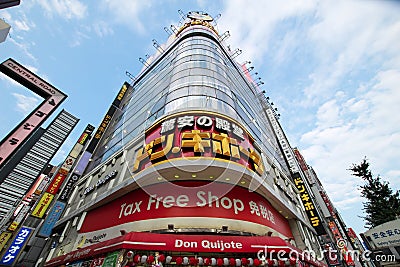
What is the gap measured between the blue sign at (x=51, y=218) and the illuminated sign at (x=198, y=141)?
10086mm

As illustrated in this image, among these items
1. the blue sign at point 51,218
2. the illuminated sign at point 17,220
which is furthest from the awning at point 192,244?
the illuminated sign at point 17,220

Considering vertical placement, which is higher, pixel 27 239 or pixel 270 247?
pixel 27 239

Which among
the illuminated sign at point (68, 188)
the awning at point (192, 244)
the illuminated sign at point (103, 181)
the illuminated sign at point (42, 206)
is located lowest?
the awning at point (192, 244)

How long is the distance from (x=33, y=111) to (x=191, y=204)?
46.0 ft

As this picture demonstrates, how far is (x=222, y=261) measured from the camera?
7512 mm

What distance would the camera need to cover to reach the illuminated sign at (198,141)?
9789mm

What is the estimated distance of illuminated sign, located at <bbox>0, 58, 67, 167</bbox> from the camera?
11569mm

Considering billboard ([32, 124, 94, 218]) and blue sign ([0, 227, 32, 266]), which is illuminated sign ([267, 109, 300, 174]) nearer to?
billboard ([32, 124, 94, 218])

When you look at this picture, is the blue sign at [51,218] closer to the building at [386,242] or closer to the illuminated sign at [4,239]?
the illuminated sign at [4,239]

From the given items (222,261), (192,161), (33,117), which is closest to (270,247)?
(222,261)

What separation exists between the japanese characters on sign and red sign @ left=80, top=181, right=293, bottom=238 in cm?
598

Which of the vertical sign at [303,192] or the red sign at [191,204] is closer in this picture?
the red sign at [191,204]

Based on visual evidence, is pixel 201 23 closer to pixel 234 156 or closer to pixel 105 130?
pixel 105 130

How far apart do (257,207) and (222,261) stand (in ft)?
12.8
